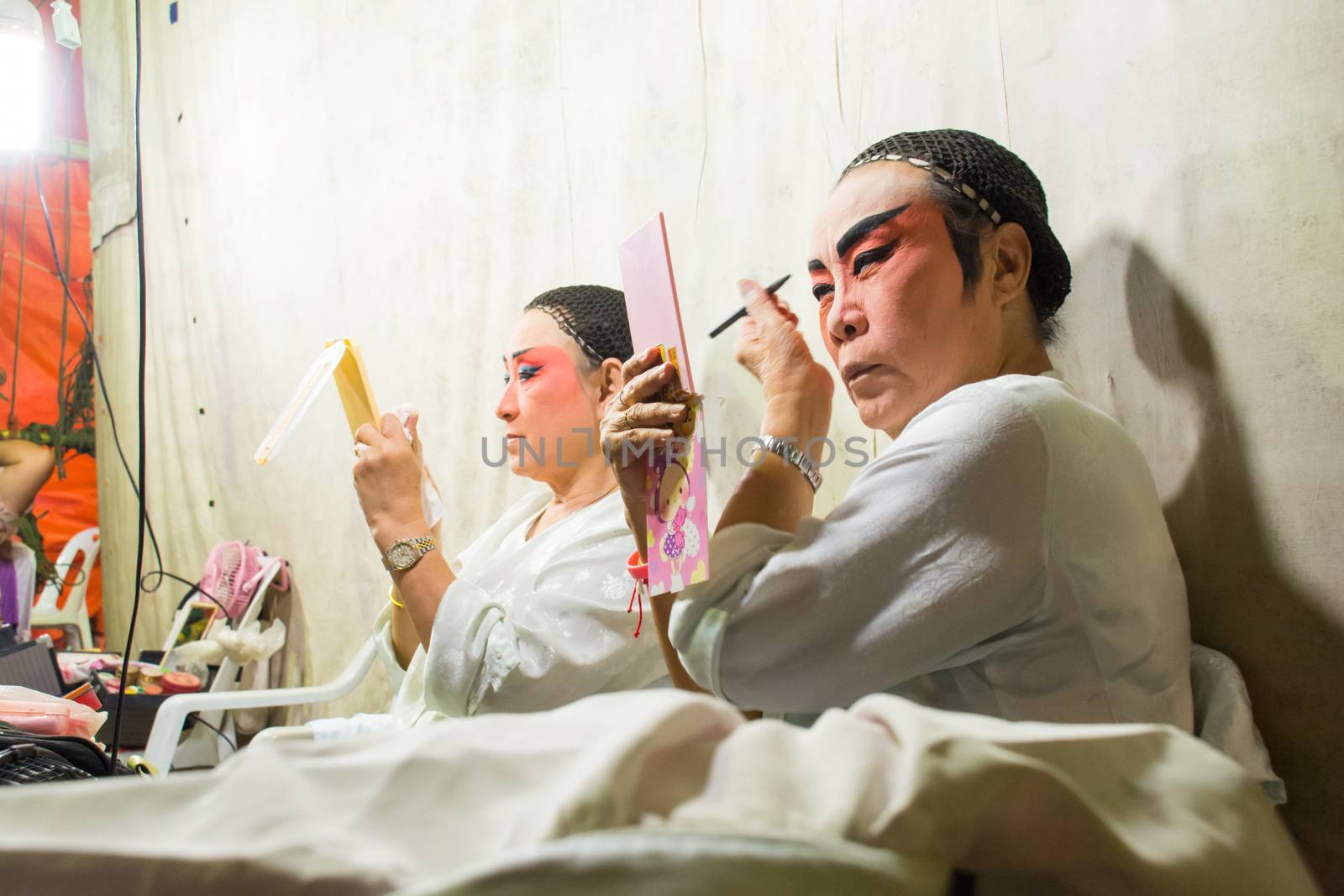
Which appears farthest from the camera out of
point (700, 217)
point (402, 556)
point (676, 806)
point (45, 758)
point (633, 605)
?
point (700, 217)

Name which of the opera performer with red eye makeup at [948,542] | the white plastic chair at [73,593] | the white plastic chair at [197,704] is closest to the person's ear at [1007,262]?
the opera performer with red eye makeup at [948,542]

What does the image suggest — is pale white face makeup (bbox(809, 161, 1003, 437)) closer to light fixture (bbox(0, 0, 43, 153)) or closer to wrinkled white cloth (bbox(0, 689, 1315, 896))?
wrinkled white cloth (bbox(0, 689, 1315, 896))

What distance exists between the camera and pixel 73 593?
4.82 meters

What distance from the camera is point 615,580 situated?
5.40ft

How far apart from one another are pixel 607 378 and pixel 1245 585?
117cm

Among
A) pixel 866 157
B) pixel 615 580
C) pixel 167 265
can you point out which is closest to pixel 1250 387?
pixel 866 157

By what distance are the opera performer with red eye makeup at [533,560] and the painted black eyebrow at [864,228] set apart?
67 cm

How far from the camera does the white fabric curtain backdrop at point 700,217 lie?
4.08ft

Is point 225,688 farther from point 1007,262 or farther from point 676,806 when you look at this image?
point 676,806

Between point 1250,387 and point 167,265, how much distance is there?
4.45 metres

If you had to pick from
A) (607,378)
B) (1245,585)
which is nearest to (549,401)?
(607,378)

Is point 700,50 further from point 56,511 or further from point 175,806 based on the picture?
point 56,511

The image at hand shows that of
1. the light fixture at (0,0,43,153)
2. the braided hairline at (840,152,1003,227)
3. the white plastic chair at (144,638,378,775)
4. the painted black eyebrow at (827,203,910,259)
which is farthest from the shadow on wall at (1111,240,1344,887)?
the light fixture at (0,0,43,153)

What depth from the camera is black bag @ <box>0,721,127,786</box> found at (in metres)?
0.85
